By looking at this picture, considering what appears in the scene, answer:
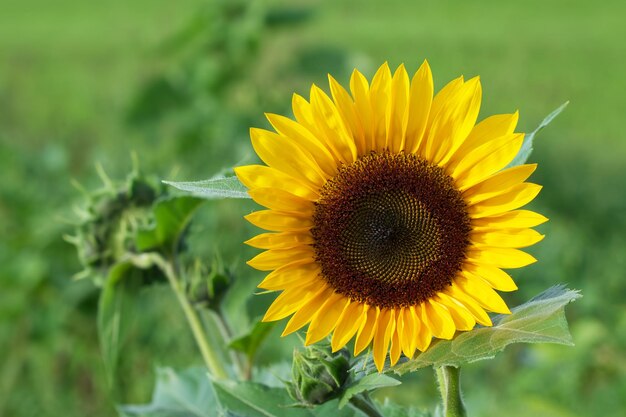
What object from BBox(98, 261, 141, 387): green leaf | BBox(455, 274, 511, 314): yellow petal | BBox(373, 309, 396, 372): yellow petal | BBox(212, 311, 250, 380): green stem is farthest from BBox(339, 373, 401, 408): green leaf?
BBox(98, 261, 141, 387): green leaf

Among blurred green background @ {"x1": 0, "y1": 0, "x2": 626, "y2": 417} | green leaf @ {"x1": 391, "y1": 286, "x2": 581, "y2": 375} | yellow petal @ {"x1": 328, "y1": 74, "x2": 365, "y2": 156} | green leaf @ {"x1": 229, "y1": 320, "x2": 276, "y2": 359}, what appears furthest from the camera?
blurred green background @ {"x1": 0, "y1": 0, "x2": 626, "y2": 417}

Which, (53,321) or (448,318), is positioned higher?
(53,321)

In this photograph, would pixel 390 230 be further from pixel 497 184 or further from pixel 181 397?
pixel 181 397

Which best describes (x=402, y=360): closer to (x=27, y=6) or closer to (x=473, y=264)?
(x=473, y=264)

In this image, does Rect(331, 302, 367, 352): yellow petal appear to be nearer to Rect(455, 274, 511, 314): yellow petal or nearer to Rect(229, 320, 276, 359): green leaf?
Rect(455, 274, 511, 314): yellow petal

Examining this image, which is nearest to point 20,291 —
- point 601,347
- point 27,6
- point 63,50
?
point 601,347
